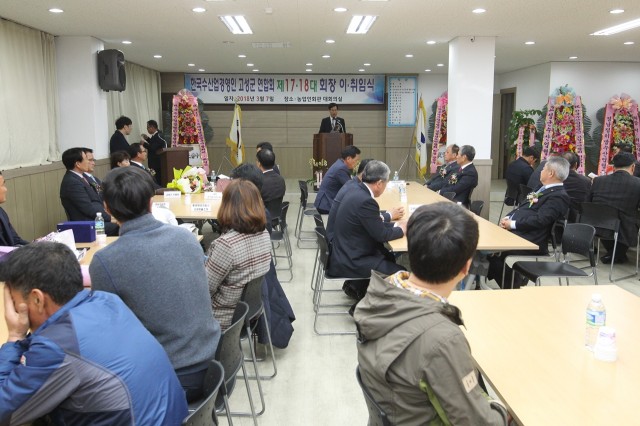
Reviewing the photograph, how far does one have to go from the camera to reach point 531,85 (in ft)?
39.9

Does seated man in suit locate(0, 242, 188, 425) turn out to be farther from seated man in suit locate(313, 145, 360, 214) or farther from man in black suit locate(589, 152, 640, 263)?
man in black suit locate(589, 152, 640, 263)

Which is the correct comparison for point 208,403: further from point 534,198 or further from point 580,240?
point 534,198

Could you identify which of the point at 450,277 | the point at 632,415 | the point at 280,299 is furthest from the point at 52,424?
the point at 280,299

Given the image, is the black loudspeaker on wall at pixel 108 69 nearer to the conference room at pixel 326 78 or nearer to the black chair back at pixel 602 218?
the conference room at pixel 326 78

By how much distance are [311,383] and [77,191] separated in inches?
121

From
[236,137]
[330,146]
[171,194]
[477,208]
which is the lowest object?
[477,208]

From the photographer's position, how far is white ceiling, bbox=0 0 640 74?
5914 millimetres

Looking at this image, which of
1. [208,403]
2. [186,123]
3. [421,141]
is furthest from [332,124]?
[208,403]

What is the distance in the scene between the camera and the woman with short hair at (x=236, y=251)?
2.95 m

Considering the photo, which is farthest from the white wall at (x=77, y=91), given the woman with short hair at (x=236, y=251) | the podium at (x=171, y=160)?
the woman with short hair at (x=236, y=251)

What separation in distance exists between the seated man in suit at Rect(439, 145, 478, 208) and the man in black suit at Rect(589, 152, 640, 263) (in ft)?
4.66

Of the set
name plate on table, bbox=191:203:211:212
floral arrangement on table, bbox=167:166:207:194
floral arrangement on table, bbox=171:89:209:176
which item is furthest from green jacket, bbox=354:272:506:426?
floral arrangement on table, bbox=171:89:209:176

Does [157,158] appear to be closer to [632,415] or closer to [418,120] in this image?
[418,120]

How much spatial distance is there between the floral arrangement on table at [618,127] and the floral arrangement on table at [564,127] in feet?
2.16
